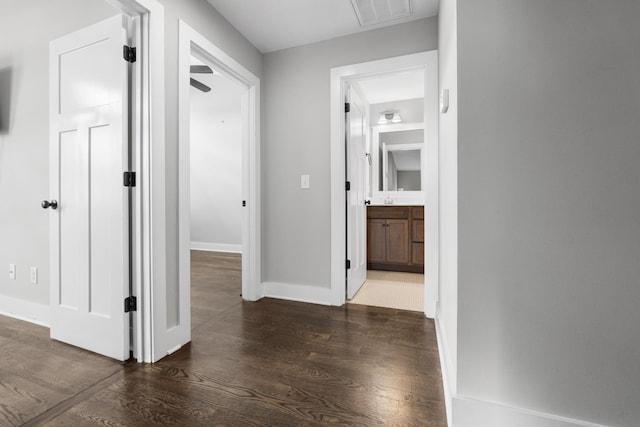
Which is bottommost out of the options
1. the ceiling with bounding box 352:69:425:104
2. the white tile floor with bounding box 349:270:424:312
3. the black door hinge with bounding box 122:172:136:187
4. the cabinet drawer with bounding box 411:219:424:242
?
the white tile floor with bounding box 349:270:424:312

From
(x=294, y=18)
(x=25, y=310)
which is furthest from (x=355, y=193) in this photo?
(x=25, y=310)

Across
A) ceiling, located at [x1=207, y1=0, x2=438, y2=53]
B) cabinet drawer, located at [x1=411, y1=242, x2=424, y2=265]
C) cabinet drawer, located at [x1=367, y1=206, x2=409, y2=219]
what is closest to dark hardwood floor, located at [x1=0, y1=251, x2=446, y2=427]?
cabinet drawer, located at [x1=411, y1=242, x2=424, y2=265]

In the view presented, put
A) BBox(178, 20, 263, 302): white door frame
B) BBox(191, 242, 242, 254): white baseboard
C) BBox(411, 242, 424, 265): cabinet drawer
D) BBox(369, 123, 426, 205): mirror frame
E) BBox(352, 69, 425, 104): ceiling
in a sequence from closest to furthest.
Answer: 1. BBox(178, 20, 263, 302): white door frame
2. BBox(352, 69, 425, 104): ceiling
3. BBox(411, 242, 424, 265): cabinet drawer
4. BBox(369, 123, 426, 205): mirror frame
5. BBox(191, 242, 242, 254): white baseboard

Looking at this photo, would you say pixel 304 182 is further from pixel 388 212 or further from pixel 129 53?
pixel 388 212

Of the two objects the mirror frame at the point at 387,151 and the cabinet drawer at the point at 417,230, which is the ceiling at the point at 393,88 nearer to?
the mirror frame at the point at 387,151

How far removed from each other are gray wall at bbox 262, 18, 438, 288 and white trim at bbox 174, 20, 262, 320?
133mm

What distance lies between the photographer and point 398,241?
388cm

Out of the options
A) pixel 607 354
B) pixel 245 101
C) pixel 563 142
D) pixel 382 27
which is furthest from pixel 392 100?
pixel 607 354

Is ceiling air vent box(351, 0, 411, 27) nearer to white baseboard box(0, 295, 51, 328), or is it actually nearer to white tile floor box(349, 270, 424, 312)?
white tile floor box(349, 270, 424, 312)

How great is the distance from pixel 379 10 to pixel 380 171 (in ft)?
8.43

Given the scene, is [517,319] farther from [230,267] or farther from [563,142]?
[230,267]

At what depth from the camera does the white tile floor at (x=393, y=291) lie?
2654 mm

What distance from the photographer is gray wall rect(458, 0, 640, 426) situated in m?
0.95

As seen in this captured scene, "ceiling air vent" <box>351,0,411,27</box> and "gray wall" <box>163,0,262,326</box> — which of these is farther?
"ceiling air vent" <box>351,0,411,27</box>
